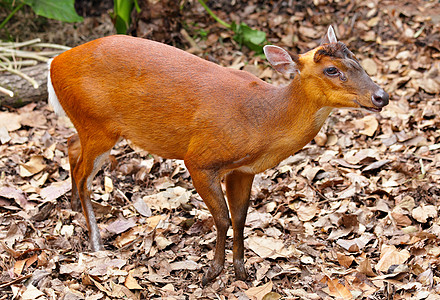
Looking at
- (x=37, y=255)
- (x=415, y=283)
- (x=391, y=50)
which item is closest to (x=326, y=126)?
(x=391, y=50)

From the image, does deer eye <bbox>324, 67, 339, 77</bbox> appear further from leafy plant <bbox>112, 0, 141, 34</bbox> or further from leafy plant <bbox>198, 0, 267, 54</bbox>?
leafy plant <bbox>112, 0, 141, 34</bbox>

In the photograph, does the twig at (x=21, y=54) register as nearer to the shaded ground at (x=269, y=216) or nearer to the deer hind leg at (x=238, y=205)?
the shaded ground at (x=269, y=216)

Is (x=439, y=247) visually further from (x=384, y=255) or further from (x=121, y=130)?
(x=121, y=130)

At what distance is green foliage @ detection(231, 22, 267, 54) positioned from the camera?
26.9 ft

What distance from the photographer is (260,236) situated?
5105 mm

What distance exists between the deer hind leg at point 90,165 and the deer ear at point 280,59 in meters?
1.48

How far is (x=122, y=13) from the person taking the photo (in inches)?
311

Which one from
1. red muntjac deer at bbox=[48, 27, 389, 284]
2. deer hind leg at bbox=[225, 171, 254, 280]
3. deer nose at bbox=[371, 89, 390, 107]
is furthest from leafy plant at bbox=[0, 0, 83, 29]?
deer nose at bbox=[371, 89, 390, 107]

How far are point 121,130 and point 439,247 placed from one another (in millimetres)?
2869

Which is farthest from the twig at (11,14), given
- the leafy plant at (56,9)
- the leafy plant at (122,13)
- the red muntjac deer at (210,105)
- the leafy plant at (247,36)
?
the red muntjac deer at (210,105)

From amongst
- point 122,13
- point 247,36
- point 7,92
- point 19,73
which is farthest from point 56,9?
point 247,36

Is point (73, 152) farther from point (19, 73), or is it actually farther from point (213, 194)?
point (19, 73)

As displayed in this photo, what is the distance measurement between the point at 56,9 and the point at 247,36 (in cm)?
276

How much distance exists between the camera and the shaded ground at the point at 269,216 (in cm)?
447
